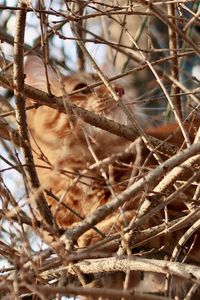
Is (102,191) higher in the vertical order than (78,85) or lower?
lower

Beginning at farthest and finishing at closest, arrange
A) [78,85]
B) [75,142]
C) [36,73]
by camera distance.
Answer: [78,85] → [36,73] → [75,142]

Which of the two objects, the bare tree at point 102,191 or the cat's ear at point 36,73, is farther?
the cat's ear at point 36,73

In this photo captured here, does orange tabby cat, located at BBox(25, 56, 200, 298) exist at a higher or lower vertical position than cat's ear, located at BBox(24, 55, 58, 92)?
lower

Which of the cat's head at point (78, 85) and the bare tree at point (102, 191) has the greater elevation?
the cat's head at point (78, 85)

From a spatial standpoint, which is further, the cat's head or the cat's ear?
the cat's ear

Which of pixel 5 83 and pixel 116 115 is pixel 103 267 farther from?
pixel 116 115

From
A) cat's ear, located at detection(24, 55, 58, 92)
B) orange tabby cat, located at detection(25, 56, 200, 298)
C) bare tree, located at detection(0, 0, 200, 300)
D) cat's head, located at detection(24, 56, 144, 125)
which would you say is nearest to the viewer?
bare tree, located at detection(0, 0, 200, 300)

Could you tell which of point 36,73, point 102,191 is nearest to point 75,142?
point 102,191

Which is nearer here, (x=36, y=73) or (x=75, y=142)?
(x=75, y=142)

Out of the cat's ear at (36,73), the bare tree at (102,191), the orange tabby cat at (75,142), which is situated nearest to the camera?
the bare tree at (102,191)

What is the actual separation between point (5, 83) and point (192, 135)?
4.17ft

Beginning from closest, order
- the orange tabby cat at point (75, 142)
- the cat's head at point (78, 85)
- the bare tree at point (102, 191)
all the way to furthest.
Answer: the bare tree at point (102, 191)
the orange tabby cat at point (75, 142)
the cat's head at point (78, 85)

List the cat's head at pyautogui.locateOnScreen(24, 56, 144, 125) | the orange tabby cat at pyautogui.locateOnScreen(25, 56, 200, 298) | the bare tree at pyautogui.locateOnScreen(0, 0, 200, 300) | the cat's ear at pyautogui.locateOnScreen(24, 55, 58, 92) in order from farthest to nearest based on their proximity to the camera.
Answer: the cat's ear at pyautogui.locateOnScreen(24, 55, 58, 92), the cat's head at pyautogui.locateOnScreen(24, 56, 144, 125), the orange tabby cat at pyautogui.locateOnScreen(25, 56, 200, 298), the bare tree at pyautogui.locateOnScreen(0, 0, 200, 300)

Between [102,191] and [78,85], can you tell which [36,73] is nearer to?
[78,85]
